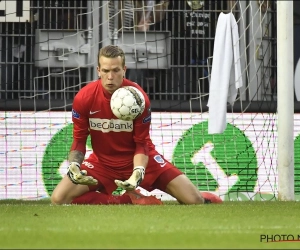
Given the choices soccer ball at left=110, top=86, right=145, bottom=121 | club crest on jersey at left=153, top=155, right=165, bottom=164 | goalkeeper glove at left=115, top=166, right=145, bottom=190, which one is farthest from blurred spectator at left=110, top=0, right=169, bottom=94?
goalkeeper glove at left=115, top=166, right=145, bottom=190

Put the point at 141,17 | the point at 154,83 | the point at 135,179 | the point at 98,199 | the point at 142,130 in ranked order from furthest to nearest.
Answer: the point at 141,17, the point at 154,83, the point at 98,199, the point at 142,130, the point at 135,179

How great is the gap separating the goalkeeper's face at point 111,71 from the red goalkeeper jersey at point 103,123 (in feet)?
0.55

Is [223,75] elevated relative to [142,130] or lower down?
elevated

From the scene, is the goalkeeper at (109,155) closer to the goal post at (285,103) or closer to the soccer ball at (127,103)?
the soccer ball at (127,103)

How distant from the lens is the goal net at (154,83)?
36.4ft

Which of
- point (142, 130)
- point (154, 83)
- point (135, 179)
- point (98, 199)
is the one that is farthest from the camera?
point (154, 83)

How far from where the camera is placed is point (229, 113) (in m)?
11.3

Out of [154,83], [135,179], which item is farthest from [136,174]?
[154,83]

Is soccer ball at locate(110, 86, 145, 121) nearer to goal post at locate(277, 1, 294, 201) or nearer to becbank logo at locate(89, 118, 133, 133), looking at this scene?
becbank logo at locate(89, 118, 133, 133)

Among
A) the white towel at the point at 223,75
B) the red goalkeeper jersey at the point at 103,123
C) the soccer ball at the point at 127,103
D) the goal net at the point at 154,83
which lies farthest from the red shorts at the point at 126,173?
the goal net at the point at 154,83

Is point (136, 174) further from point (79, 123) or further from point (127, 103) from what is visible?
point (79, 123)

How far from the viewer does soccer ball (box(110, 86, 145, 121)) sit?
8.63m

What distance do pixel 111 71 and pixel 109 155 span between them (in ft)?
3.01

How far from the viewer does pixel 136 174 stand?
8594 mm
